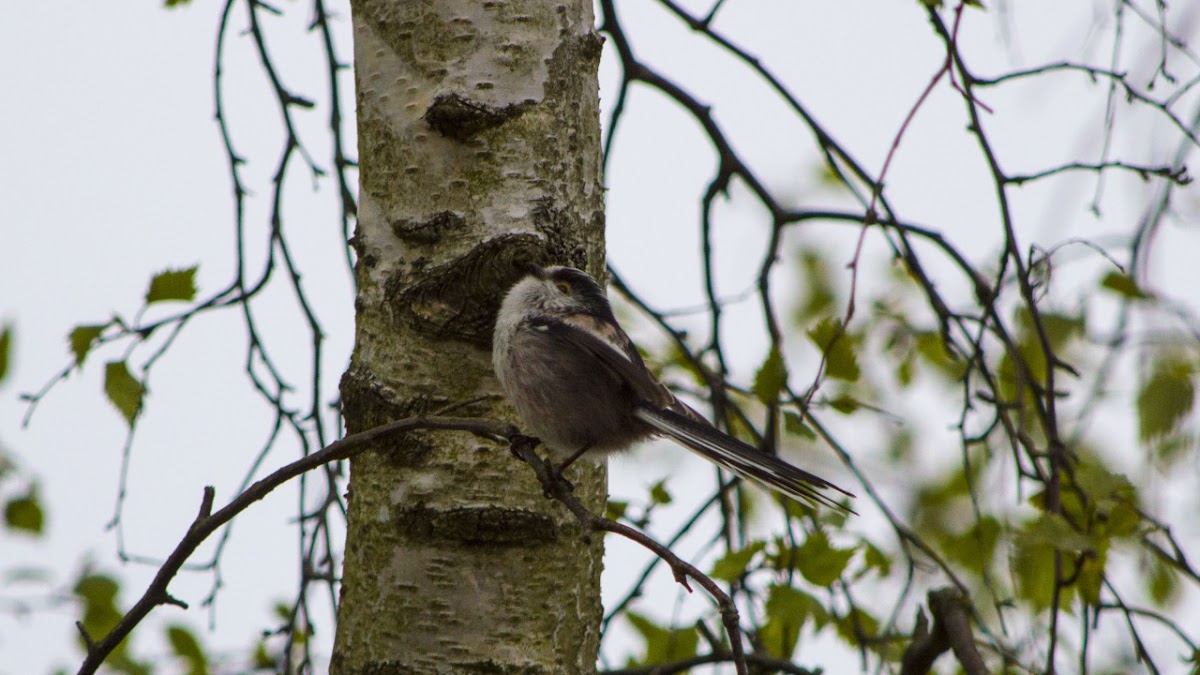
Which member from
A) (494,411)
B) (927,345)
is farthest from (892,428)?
(494,411)

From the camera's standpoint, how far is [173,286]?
9.93ft

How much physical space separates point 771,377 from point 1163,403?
1.28 m

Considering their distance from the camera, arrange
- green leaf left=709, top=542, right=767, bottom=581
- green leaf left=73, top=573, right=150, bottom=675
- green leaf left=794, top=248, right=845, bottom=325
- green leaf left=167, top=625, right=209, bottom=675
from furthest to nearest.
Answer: green leaf left=794, top=248, right=845, bottom=325
green leaf left=73, top=573, right=150, bottom=675
green leaf left=167, top=625, right=209, bottom=675
green leaf left=709, top=542, right=767, bottom=581

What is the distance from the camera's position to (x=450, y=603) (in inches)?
86.4

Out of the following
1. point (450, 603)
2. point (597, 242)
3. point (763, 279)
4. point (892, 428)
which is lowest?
point (450, 603)

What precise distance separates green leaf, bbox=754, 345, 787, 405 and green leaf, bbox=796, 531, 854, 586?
0.38m

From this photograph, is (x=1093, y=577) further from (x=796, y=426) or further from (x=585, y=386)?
(x=585, y=386)

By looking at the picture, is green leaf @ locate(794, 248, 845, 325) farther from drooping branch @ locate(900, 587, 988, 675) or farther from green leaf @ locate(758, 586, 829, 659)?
drooping branch @ locate(900, 587, 988, 675)

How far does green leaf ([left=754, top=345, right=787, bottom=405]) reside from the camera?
2.85 meters

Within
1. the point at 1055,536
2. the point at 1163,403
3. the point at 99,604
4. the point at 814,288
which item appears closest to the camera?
the point at 1055,536

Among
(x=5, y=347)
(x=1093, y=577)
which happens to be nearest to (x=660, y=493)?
(x=1093, y=577)

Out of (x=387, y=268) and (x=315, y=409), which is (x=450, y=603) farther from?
(x=315, y=409)

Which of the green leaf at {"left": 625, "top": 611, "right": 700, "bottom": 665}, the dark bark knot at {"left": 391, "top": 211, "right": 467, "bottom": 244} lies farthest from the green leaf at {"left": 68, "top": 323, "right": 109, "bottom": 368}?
the green leaf at {"left": 625, "top": 611, "right": 700, "bottom": 665}

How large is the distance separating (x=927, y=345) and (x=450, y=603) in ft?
7.65
